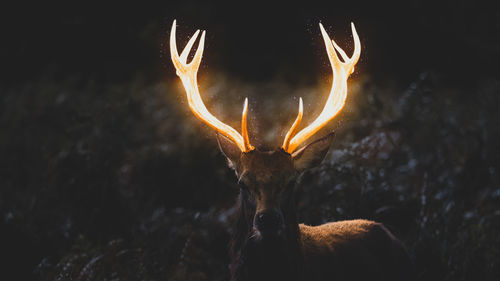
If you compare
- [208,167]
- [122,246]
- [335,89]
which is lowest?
[122,246]

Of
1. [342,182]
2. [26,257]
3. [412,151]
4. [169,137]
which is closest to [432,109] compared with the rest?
[412,151]

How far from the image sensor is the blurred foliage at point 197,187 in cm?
439

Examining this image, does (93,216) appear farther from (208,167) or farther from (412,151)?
(412,151)

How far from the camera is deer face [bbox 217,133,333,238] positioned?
274 centimetres

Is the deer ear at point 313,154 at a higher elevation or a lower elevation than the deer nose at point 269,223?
higher

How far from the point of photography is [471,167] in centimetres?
612

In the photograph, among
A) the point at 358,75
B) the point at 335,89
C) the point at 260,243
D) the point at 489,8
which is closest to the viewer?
the point at 260,243

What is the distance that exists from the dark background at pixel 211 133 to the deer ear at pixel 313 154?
1.74 ft

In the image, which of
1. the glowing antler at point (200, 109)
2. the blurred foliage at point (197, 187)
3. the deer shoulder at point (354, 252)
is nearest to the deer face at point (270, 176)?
the glowing antler at point (200, 109)

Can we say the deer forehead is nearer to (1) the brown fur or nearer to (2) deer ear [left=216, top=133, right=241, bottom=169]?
(1) the brown fur

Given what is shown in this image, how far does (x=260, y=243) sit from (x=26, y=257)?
9.55 ft

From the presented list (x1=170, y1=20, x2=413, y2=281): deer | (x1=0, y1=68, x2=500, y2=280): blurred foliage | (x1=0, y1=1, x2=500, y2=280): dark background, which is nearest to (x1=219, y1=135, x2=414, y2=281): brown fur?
(x1=170, y1=20, x2=413, y2=281): deer

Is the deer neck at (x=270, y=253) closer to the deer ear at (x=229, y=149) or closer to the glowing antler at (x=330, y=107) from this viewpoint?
the deer ear at (x=229, y=149)

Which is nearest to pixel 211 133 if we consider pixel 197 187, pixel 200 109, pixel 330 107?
pixel 197 187
